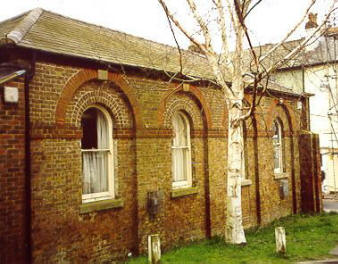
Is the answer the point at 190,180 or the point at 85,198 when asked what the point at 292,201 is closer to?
the point at 190,180

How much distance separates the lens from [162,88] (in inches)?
419

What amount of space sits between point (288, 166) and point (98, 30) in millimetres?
9805

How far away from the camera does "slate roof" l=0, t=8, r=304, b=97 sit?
793cm

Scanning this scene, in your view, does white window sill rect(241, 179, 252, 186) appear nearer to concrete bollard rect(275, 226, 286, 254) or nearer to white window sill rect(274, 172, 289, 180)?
white window sill rect(274, 172, 289, 180)

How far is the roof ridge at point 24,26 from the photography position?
280 inches

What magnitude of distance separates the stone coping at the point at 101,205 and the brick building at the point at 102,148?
0.08 feet

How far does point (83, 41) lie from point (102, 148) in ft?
9.14

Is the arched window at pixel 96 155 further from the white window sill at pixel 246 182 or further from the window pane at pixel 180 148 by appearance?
the white window sill at pixel 246 182

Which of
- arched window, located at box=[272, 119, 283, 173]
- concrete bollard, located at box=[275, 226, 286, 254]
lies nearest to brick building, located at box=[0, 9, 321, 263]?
arched window, located at box=[272, 119, 283, 173]

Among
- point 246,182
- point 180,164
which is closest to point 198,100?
point 180,164

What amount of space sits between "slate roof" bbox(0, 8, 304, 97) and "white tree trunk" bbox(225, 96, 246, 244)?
1.96 metres

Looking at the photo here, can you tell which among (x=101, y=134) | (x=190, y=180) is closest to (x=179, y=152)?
(x=190, y=180)

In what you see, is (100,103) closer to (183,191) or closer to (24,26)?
(24,26)

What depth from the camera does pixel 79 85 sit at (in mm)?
8430
